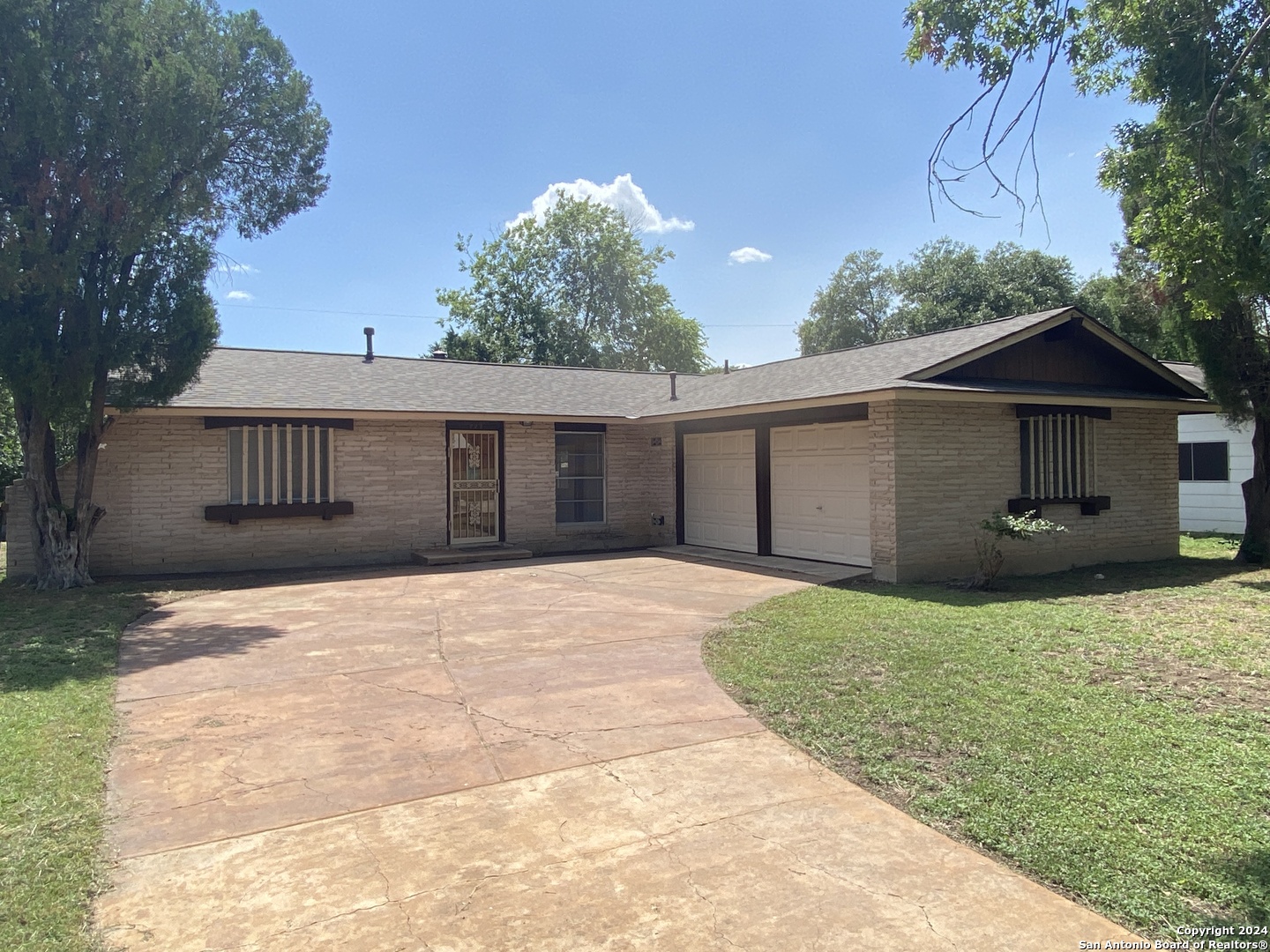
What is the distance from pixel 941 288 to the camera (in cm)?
3600

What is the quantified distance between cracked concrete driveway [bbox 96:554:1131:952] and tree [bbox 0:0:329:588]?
4815 mm

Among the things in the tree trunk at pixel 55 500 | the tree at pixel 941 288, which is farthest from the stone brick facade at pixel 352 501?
the tree at pixel 941 288

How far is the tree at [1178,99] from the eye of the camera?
5.12 metres

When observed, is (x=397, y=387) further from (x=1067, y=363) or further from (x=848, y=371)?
(x=1067, y=363)

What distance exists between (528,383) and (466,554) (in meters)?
4.76

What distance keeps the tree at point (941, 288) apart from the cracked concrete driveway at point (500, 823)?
28571 millimetres

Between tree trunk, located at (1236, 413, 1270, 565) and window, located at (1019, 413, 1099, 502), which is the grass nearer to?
window, located at (1019, 413, 1099, 502)

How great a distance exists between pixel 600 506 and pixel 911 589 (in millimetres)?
7068

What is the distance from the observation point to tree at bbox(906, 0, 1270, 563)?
16.8ft

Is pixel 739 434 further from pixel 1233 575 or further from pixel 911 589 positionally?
pixel 1233 575

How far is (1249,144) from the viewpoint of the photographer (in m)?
6.04

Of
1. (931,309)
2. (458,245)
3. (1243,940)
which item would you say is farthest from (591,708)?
(458,245)

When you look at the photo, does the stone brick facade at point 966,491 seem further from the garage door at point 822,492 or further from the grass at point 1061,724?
the grass at point 1061,724

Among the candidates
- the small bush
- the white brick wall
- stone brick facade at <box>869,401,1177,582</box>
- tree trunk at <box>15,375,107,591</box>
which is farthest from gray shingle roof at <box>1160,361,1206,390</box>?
tree trunk at <box>15,375,107,591</box>
